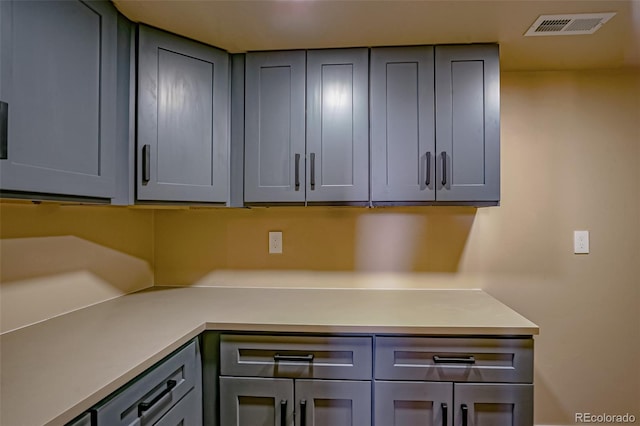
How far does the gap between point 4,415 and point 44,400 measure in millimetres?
69

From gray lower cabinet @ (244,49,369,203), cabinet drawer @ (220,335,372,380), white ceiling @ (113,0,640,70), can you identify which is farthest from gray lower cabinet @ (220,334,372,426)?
white ceiling @ (113,0,640,70)

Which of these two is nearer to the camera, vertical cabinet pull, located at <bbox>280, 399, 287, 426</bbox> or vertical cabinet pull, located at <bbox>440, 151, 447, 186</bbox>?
vertical cabinet pull, located at <bbox>280, 399, 287, 426</bbox>

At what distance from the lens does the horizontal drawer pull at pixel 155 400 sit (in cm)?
102

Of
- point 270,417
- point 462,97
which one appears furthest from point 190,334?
point 462,97

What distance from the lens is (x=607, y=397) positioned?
1.93 metres

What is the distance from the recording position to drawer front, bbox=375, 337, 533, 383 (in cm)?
134

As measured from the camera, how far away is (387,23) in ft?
4.91

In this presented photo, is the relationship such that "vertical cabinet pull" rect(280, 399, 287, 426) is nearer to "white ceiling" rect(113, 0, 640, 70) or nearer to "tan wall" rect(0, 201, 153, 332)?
"tan wall" rect(0, 201, 153, 332)

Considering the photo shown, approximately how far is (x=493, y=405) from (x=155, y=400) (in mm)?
1161

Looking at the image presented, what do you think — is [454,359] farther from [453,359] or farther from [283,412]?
[283,412]

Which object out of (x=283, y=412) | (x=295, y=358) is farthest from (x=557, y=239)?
(x=283, y=412)

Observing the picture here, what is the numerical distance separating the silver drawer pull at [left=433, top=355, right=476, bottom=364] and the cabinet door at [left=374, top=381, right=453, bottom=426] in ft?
0.27

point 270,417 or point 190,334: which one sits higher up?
point 190,334

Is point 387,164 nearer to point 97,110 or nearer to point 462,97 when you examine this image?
point 462,97
